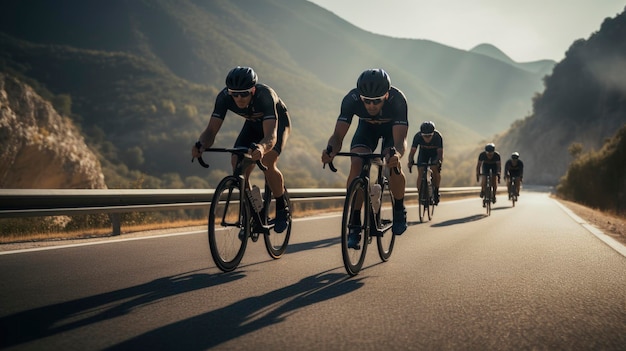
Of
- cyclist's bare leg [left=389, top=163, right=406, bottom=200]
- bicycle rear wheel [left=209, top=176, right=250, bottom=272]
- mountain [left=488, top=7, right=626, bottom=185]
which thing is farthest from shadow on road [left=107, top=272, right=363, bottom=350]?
mountain [left=488, top=7, right=626, bottom=185]

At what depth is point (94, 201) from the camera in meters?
7.30

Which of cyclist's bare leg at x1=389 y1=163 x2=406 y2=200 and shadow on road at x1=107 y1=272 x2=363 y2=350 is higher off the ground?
cyclist's bare leg at x1=389 y1=163 x2=406 y2=200

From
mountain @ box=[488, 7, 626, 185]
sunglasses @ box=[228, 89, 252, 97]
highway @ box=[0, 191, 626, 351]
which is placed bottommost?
highway @ box=[0, 191, 626, 351]

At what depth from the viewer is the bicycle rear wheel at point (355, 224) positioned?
5.06 meters

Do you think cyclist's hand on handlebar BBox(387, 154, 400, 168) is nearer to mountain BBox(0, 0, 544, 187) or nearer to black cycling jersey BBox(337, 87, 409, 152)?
black cycling jersey BBox(337, 87, 409, 152)

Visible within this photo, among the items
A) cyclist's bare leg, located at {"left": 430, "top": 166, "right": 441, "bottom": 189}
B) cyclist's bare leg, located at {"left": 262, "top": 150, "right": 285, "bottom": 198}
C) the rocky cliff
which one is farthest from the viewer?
the rocky cliff

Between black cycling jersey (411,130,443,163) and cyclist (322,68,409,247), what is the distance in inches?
229

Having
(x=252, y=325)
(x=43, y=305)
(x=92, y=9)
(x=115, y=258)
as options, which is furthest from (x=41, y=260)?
(x=92, y=9)

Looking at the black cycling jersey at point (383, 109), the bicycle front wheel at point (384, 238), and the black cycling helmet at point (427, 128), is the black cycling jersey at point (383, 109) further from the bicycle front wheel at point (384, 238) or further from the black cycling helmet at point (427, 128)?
the black cycling helmet at point (427, 128)

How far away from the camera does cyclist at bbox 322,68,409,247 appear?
5582 mm

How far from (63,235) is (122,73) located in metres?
96.1

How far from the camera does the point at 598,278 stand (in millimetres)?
5195

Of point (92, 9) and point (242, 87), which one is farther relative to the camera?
point (92, 9)

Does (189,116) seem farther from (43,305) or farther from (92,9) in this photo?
(43,305)
